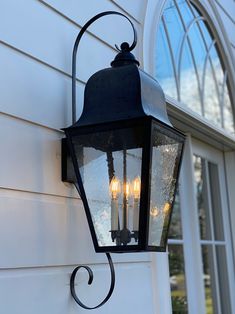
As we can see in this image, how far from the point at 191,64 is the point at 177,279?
5.37ft

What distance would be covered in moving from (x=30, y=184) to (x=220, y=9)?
1.83m

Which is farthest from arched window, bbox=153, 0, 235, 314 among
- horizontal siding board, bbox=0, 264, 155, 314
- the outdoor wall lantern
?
the outdoor wall lantern

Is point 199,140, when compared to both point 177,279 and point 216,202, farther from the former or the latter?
point 177,279

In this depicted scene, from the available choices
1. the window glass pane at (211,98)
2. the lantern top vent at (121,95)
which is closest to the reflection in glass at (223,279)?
the window glass pane at (211,98)

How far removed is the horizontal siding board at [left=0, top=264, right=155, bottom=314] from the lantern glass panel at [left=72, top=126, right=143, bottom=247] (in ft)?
0.51

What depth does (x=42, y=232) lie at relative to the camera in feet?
3.87

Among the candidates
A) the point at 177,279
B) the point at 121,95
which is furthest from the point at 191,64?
the point at 177,279

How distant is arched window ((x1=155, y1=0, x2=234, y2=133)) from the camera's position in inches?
83.2

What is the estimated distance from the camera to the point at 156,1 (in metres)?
1.93

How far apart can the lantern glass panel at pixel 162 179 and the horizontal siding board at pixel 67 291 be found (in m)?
0.24

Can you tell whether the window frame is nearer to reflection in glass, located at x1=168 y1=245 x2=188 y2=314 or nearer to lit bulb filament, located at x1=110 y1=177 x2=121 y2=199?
reflection in glass, located at x1=168 y1=245 x2=188 y2=314

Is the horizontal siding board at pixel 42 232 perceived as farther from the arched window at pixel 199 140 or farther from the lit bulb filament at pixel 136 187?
the arched window at pixel 199 140

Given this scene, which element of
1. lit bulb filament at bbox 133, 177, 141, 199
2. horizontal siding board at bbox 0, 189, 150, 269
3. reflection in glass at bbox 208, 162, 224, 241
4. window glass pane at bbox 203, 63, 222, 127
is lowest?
horizontal siding board at bbox 0, 189, 150, 269

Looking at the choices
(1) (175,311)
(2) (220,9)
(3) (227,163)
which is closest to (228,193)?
(3) (227,163)
